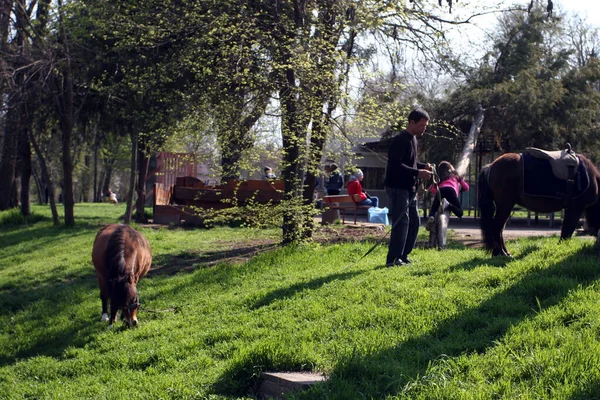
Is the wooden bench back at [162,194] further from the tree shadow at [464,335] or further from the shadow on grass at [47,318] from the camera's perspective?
the tree shadow at [464,335]

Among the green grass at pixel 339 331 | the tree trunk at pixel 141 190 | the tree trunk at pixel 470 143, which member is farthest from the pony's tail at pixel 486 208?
the tree trunk at pixel 141 190

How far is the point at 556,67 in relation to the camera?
24.6 meters

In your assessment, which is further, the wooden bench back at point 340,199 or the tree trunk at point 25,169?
the tree trunk at point 25,169

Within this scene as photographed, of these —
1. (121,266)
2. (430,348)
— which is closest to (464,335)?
(430,348)

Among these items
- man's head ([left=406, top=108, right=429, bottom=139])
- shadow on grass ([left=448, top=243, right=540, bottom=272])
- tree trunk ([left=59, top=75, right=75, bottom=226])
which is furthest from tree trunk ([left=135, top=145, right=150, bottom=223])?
shadow on grass ([left=448, top=243, right=540, bottom=272])

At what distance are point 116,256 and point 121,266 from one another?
0.29 meters

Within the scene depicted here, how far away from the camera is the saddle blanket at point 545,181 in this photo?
887cm

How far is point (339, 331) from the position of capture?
22.6ft

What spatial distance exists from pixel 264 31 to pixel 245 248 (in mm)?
4662

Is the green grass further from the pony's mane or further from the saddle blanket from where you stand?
the pony's mane

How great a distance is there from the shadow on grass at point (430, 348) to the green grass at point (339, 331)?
0.05 ft

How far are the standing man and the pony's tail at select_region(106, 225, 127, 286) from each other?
375cm

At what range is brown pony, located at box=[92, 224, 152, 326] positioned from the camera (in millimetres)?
9508

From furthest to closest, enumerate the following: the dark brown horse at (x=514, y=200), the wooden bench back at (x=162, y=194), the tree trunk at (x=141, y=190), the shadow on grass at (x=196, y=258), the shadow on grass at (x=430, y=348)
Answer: the tree trunk at (x=141, y=190) → the wooden bench back at (x=162, y=194) → the shadow on grass at (x=196, y=258) → the dark brown horse at (x=514, y=200) → the shadow on grass at (x=430, y=348)
